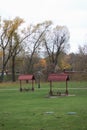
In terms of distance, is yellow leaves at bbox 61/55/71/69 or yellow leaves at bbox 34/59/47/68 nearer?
yellow leaves at bbox 34/59/47/68

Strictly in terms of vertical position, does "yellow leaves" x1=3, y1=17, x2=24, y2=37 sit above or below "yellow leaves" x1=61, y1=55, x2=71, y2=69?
above

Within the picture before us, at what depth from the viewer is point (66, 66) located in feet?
334

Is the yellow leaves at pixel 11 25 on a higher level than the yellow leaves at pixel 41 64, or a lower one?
higher

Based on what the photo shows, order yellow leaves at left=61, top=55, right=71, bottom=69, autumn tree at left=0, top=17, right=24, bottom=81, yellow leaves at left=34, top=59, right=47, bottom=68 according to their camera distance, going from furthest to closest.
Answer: yellow leaves at left=61, top=55, right=71, bottom=69 → yellow leaves at left=34, top=59, right=47, bottom=68 → autumn tree at left=0, top=17, right=24, bottom=81

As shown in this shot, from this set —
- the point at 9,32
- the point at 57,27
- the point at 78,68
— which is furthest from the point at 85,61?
the point at 9,32

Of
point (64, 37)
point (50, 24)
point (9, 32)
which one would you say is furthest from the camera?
point (64, 37)

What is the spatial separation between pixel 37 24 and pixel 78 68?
1702 centimetres

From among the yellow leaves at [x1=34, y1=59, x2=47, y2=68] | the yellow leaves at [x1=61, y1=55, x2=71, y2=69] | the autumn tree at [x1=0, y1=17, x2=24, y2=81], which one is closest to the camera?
the autumn tree at [x1=0, y1=17, x2=24, y2=81]

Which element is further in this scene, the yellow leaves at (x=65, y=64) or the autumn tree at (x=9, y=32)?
the yellow leaves at (x=65, y=64)

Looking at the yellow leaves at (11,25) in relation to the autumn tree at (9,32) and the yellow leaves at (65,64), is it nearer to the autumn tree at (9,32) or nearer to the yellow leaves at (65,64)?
the autumn tree at (9,32)

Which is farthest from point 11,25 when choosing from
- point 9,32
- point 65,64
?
point 65,64

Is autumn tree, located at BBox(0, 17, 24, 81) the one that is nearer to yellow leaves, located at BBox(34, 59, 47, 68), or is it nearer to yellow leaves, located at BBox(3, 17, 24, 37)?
yellow leaves, located at BBox(3, 17, 24, 37)

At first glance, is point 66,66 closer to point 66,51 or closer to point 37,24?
point 66,51

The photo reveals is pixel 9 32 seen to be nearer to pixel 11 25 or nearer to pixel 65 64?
pixel 11 25
